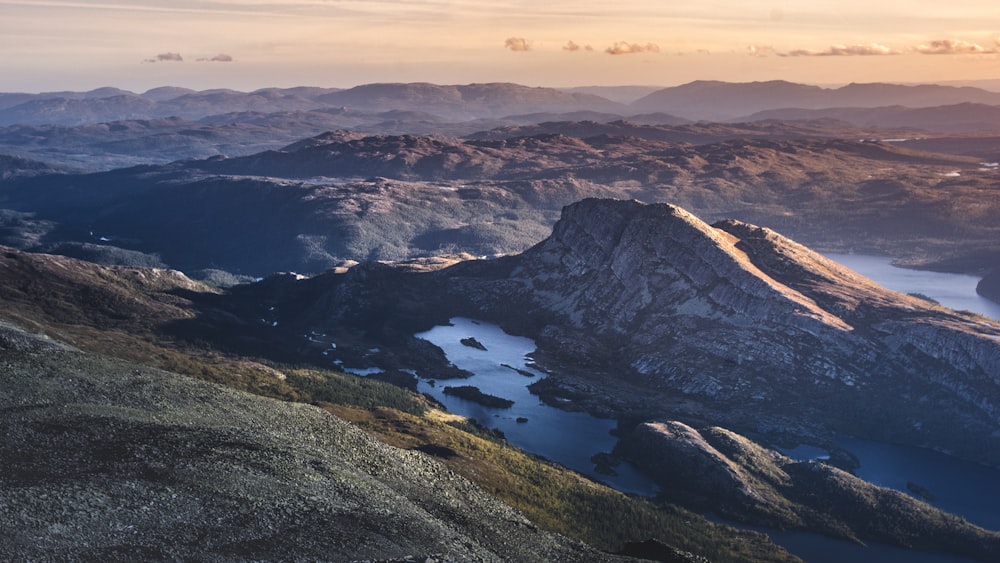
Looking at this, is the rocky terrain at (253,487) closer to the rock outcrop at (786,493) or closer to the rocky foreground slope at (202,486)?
the rocky foreground slope at (202,486)

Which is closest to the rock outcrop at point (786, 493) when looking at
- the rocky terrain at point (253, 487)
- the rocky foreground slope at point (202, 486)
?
the rocky terrain at point (253, 487)

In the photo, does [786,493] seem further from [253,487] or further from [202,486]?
[202,486]

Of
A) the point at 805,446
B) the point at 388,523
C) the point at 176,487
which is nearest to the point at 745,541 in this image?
the point at 805,446

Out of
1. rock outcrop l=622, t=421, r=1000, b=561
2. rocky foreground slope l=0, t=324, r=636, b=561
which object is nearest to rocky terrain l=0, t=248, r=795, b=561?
rocky foreground slope l=0, t=324, r=636, b=561

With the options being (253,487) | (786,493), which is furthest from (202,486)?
(786,493)

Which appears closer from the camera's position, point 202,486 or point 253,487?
point 202,486

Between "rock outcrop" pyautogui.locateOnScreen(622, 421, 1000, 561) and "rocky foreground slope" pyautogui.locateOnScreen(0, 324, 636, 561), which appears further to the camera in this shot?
"rock outcrop" pyautogui.locateOnScreen(622, 421, 1000, 561)

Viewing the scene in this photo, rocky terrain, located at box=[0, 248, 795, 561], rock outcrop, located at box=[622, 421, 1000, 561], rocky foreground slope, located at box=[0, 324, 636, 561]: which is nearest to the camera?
rocky foreground slope, located at box=[0, 324, 636, 561]

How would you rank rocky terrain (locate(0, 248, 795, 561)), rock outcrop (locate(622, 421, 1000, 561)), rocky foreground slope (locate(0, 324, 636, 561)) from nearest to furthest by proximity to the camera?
rocky foreground slope (locate(0, 324, 636, 561))
rocky terrain (locate(0, 248, 795, 561))
rock outcrop (locate(622, 421, 1000, 561))

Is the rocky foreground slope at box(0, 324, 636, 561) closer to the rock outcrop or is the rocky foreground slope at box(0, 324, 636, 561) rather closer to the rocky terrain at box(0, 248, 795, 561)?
the rocky terrain at box(0, 248, 795, 561)
